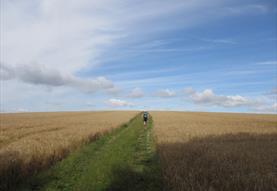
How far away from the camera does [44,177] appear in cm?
987

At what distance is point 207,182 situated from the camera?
7.55 m

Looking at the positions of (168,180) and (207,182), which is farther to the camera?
(168,180)

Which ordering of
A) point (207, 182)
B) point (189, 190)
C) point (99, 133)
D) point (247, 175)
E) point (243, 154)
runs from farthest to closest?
point (99, 133), point (243, 154), point (247, 175), point (207, 182), point (189, 190)

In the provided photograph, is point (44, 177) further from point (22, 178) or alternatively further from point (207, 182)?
point (207, 182)

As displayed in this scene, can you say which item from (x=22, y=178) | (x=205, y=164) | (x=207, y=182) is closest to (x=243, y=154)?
(x=205, y=164)

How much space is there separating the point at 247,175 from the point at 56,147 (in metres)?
10.6

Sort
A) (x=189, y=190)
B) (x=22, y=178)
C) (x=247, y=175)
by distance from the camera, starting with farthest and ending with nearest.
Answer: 1. (x=22, y=178)
2. (x=247, y=175)
3. (x=189, y=190)

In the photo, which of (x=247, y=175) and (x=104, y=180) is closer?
(x=247, y=175)

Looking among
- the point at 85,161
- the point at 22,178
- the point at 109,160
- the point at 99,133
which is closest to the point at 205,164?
the point at 109,160

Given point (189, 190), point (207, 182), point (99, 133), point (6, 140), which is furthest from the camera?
point (99, 133)

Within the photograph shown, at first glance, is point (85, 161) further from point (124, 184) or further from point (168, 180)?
point (168, 180)

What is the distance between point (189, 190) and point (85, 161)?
7.09 meters

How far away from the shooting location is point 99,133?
22.5 metres

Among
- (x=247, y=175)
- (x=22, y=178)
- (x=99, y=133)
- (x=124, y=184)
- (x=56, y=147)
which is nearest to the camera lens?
(x=247, y=175)
